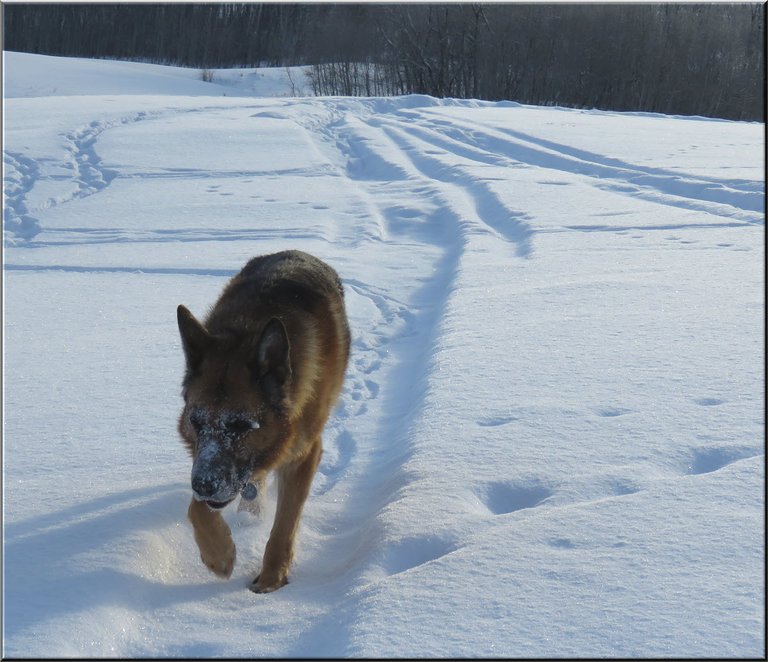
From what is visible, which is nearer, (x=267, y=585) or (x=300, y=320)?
(x=267, y=585)

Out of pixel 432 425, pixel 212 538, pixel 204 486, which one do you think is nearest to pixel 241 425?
pixel 204 486

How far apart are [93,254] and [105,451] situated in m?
4.68

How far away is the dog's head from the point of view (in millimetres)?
2947

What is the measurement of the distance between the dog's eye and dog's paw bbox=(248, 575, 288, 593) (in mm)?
681

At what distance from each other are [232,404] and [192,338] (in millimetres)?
342

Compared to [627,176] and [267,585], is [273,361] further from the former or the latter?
[627,176]

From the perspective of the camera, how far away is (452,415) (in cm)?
438

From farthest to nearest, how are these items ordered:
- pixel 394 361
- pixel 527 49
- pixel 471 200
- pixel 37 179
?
pixel 527 49
pixel 37 179
pixel 471 200
pixel 394 361

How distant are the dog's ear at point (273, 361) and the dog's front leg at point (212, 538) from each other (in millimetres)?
526

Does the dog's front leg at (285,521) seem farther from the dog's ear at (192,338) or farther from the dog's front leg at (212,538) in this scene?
the dog's ear at (192,338)

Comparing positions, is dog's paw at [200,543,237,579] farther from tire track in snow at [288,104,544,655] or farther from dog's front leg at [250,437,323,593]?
tire track in snow at [288,104,544,655]

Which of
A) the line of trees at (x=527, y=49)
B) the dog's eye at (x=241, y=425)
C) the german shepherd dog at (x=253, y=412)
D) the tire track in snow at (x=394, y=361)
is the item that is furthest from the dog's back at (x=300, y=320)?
the line of trees at (x=527, y=49)

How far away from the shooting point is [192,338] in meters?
3.19

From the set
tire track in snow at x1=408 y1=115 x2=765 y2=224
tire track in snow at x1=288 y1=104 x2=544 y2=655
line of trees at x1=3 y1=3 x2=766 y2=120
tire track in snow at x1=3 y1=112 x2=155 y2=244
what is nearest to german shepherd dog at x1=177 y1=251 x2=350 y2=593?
tire track in snow at x1=288 y1=104 x2=544 y2=655
